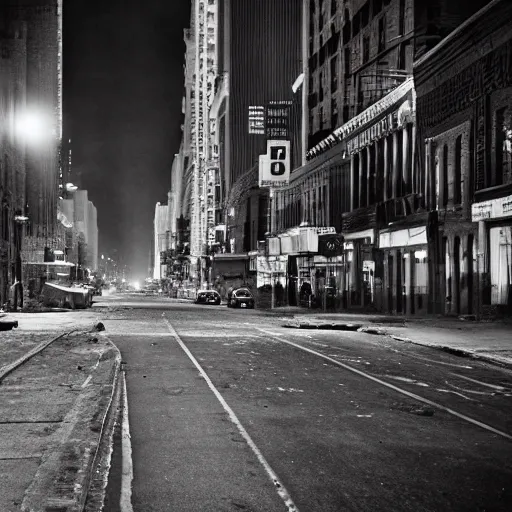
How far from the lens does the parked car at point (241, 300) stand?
180 feet

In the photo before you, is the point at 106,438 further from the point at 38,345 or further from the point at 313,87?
the point at 313,87

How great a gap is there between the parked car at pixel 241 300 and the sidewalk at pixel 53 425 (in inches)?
1479

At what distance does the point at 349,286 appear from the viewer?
161 ft

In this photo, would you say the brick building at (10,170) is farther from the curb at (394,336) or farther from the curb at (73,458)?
the curb at (73,458)

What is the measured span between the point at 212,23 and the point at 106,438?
163514 millimetres

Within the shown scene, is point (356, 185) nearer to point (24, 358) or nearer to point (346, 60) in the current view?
point (346, 60)

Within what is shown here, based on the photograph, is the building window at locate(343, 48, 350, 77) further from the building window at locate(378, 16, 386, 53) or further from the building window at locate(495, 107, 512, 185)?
the building window at locate(495, 107, 512, 185)

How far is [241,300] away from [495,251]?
28294 millimetres

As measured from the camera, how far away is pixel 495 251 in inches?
1143

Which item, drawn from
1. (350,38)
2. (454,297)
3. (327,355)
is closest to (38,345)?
(327,355)

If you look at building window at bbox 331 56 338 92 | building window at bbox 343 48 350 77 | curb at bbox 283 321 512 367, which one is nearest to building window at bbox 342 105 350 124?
building window at bbox 343 48 350 77

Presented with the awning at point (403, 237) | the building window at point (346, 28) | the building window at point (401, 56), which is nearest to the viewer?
the awning at point (403, 237)

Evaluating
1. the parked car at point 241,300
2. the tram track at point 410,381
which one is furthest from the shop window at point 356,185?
the tram track at point 410,381

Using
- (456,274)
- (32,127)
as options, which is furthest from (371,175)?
(32,127)
